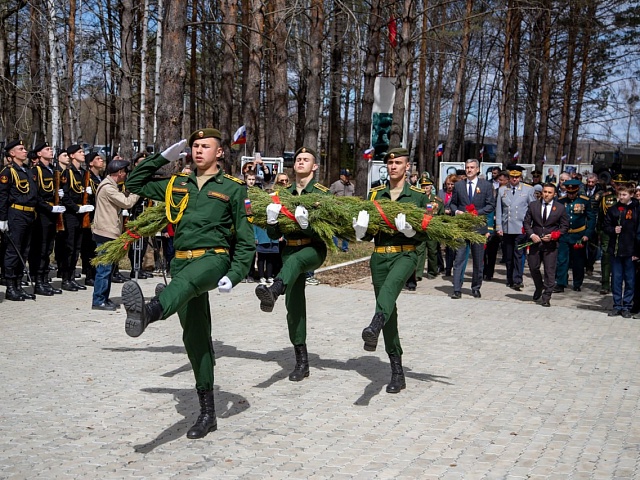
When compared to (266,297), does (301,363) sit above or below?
below

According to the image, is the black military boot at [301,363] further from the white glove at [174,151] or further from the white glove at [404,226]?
the white glove at [174,151]

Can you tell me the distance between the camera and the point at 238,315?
11.7 m

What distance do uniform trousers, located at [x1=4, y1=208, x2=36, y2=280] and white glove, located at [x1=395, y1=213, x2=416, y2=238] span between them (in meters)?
6.93

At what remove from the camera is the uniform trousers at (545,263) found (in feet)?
45.3

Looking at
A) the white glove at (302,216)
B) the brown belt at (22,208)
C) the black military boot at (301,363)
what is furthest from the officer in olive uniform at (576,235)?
the brown belt at (22,208)

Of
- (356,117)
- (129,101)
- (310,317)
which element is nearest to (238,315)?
(310,317)

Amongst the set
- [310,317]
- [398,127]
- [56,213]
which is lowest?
[310,317]

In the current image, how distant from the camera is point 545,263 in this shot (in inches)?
548

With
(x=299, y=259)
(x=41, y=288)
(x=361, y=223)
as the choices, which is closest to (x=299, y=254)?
(x=299, y=259)

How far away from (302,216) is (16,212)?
6.32m

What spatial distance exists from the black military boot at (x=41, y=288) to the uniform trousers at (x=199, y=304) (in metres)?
7.22

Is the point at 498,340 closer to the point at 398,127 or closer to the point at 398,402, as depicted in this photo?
the point at 398,402

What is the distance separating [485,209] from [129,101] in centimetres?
1570

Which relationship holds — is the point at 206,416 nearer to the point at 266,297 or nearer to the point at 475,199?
the point at 266,297
